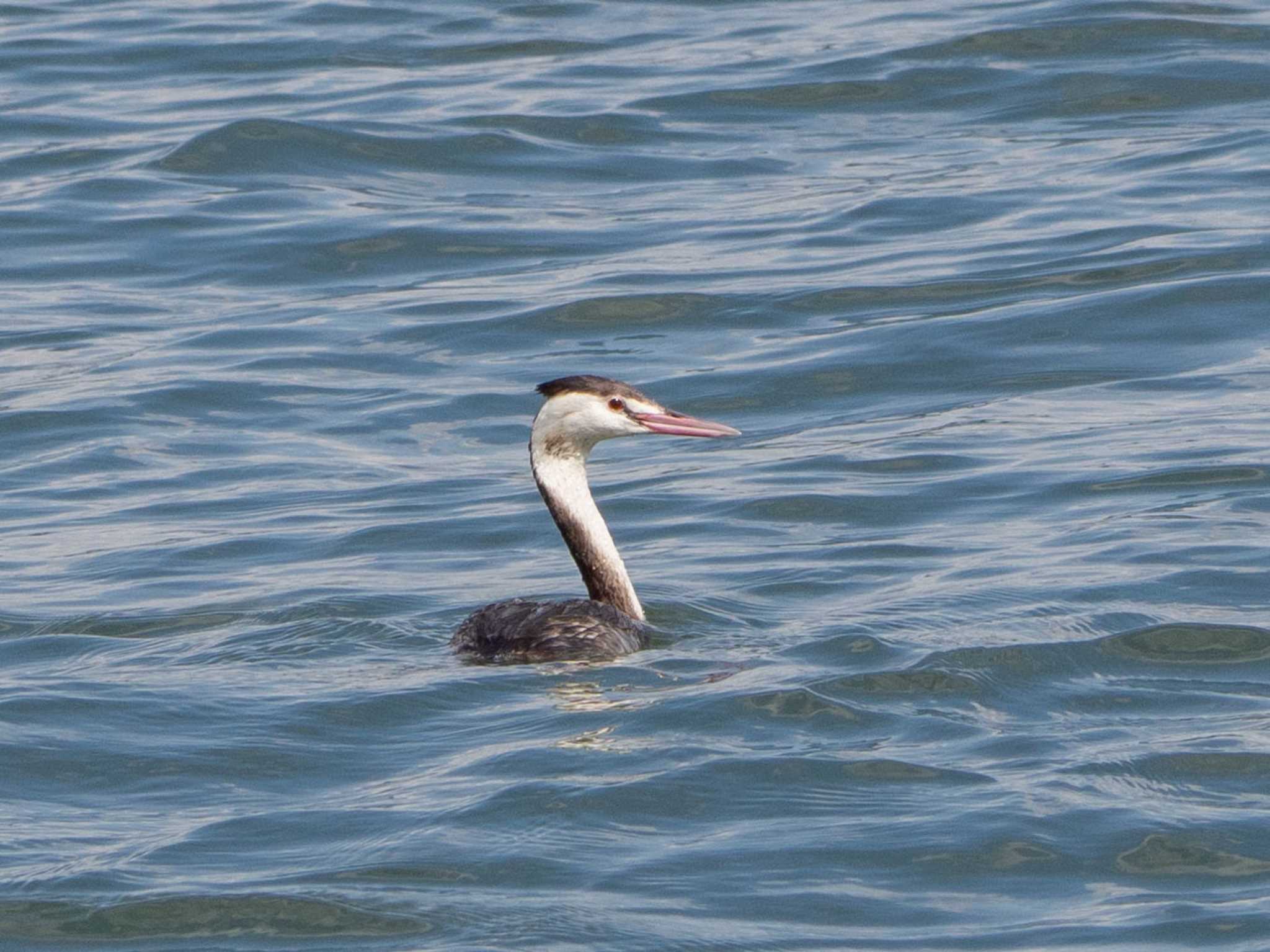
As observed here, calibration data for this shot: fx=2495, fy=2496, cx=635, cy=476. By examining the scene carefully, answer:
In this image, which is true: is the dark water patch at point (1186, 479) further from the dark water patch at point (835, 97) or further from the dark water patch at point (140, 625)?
the dark water patch at point (835, 97)

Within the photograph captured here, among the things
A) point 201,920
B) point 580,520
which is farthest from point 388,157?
point 201,920

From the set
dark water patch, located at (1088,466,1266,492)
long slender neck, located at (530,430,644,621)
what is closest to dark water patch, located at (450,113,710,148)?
dark water patch, located at (1088,466,1266,492)

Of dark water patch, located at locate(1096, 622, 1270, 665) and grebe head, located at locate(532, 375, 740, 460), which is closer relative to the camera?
dark water patch, located at locate(1096, 622, 1270, 665)

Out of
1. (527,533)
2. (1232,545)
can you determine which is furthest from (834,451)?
(1232,545)

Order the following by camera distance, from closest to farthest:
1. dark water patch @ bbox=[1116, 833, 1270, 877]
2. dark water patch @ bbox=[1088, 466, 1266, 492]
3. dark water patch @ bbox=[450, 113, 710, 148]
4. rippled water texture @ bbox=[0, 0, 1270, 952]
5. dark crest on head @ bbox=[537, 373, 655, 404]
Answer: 1. dark water patch @ bbox=[1116, 833, 1270, 877]
2. rippled water texture @ bbox=[0, 0, 1270, 952]
3. dark crest on head @ bbox=[537, 373, 655, 404]
4. dark water patch @ bbox=[1088, 466, 1266, 492]
5. dark water patch @ bbox=[450, 113, 710, 148]

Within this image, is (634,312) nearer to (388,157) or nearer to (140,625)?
(388,157)

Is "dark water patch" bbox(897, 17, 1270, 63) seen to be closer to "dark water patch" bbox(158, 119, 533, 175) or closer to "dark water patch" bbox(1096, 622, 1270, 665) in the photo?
"dark water patch" bbox(158, 119, 533, 175)

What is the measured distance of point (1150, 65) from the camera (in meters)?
19.3

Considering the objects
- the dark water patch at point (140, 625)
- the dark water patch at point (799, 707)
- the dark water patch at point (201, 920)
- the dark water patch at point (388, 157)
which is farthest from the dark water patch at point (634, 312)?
the dark water patch at point (201, 920)

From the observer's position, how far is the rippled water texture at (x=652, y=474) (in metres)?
6.77

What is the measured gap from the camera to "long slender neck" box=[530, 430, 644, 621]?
9.57 meters

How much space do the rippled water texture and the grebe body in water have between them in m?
0.20

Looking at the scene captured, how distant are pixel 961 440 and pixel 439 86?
9.44m

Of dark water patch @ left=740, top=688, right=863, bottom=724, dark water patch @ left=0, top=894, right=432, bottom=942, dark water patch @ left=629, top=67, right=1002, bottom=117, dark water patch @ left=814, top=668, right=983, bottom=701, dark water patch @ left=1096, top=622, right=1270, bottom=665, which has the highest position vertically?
dark water patch @ left=629, top=67, right=1002, bottom=117
